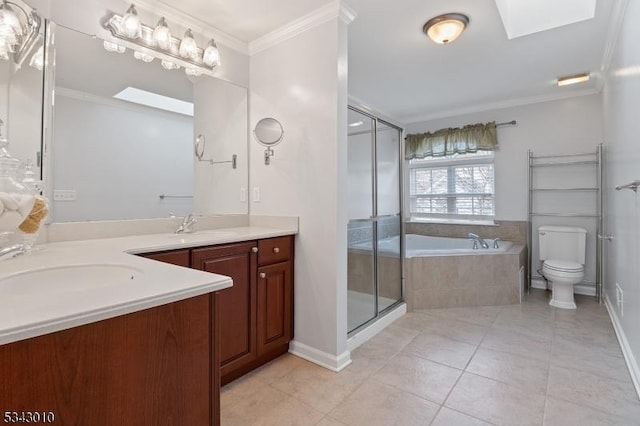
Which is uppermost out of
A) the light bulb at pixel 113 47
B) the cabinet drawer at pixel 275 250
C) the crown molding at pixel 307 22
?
the crown molding at pixel 307 22

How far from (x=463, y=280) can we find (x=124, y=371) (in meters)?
3.15

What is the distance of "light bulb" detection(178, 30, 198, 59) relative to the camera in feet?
6.88

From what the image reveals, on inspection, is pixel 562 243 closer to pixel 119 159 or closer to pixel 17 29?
pixel 119 159

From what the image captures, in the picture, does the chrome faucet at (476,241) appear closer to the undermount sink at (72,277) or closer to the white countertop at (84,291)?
the white countertop at (84,291)

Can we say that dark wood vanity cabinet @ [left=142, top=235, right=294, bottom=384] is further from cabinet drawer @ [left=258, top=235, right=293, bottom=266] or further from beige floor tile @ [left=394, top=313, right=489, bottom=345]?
beige floor tile @ [left=394, top=313, right=489, bottom=345]

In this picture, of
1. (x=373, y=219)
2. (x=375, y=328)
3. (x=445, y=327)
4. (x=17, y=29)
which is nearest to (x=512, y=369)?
(x=445, y=327)

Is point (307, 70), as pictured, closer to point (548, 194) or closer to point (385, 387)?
point (385, 387)

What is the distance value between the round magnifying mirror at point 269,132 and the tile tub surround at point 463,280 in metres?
1.80

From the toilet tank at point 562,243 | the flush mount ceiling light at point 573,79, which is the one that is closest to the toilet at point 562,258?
the toilet tank at point 562,243

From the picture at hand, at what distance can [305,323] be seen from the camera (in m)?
2.18

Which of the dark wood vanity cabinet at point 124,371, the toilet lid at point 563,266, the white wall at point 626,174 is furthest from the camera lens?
the toilet lid at point 563,266

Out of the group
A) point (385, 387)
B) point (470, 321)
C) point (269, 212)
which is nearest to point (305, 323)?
point (385, 387)

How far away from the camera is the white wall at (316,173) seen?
203 centimetres

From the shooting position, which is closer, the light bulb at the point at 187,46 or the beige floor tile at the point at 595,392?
the beige floor tile at the point at 595,392
